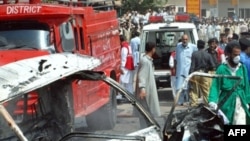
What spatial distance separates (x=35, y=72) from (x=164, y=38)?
12.2 meters

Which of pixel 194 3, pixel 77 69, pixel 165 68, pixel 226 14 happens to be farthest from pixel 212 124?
pixel 226 14

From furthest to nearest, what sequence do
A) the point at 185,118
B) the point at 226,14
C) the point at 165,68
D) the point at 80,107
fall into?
the point at 226,14
the point at 165,68
the point at 80,107
the point at 185,118

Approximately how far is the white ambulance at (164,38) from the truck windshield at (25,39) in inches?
233

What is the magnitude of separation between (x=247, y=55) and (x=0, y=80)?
528 centimetres

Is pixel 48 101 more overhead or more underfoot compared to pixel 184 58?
more overhead

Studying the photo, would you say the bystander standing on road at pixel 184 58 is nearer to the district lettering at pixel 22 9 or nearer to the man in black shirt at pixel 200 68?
the man in black shirt at pixel 200 68

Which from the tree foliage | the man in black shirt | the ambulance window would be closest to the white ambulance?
the man in black shirt

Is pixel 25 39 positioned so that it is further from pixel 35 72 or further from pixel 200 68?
pixel 35 72

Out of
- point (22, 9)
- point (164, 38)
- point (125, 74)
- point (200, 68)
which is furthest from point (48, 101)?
point (164, 38)

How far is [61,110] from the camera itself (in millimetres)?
6711

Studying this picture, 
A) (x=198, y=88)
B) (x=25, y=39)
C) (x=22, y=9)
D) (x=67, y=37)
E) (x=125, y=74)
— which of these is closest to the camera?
(x=25, y=39)

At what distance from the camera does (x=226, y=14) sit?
2653 inches

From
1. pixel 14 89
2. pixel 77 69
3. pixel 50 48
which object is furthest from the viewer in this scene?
pixel 50 48

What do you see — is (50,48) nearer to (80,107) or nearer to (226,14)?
(80,107)
